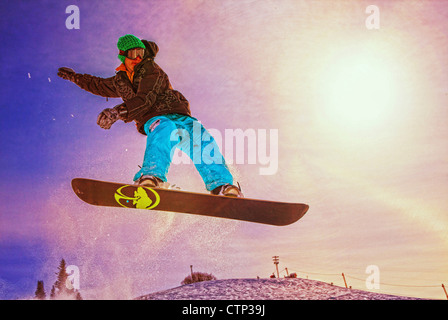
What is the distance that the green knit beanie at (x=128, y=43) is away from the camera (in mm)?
4703

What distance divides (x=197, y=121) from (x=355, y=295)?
4.16 m

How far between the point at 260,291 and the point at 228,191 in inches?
122

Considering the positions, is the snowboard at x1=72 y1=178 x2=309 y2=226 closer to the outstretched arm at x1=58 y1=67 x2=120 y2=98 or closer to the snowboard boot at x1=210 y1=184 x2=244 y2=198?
the snowboard boot at x1=210 y1=184 x2=244 y2=198

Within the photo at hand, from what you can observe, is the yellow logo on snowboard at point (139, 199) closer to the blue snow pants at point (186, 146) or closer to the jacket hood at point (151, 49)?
the blue snow pants at point (186, 146)

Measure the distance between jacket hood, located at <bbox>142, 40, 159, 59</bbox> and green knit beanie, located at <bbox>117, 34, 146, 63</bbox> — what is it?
0.14m

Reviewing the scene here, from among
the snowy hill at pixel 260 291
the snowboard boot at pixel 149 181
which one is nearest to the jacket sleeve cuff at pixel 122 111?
the snowboard boot at pixel 149 181

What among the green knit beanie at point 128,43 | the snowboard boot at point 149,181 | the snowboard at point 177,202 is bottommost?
the snowboard at point 177,202

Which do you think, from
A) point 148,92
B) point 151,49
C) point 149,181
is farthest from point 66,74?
point 149,181

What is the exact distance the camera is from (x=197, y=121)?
476 cm

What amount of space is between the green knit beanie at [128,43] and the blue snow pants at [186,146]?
1202mm

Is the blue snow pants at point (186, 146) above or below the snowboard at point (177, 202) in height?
above
